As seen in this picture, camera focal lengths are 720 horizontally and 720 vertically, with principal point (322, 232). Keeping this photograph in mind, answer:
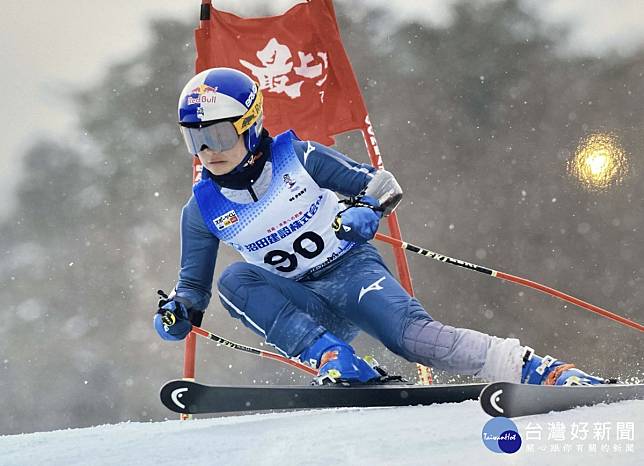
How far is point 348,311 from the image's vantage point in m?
3.18

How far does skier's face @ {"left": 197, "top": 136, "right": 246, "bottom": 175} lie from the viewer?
307 cm

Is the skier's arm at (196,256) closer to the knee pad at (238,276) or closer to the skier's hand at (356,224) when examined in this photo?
the knee pad at (238,276)

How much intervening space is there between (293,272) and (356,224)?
59 centimetres

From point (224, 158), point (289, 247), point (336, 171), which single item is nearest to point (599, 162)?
point (336, 171)

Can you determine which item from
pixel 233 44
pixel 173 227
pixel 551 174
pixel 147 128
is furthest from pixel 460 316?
pixel 233 44

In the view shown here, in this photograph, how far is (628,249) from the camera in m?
10.8

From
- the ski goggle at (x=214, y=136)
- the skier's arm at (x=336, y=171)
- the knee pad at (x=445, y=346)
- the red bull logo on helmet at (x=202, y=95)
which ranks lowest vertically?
the knee pad at (x=445, y=346)

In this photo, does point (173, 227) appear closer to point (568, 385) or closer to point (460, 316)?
point (460, 316)

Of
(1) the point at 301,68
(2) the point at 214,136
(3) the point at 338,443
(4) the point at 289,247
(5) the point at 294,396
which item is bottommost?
(5) the point at 294,396

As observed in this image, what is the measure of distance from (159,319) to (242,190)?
670 millimetres

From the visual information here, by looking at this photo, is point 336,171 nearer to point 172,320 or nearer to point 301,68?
point 172,320

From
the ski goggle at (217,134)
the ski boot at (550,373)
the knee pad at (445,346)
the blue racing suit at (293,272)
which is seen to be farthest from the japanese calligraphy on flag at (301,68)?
the ski boot at (550,373)

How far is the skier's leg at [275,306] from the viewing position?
2.92 meters

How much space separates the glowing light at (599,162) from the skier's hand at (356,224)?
8677 mm
